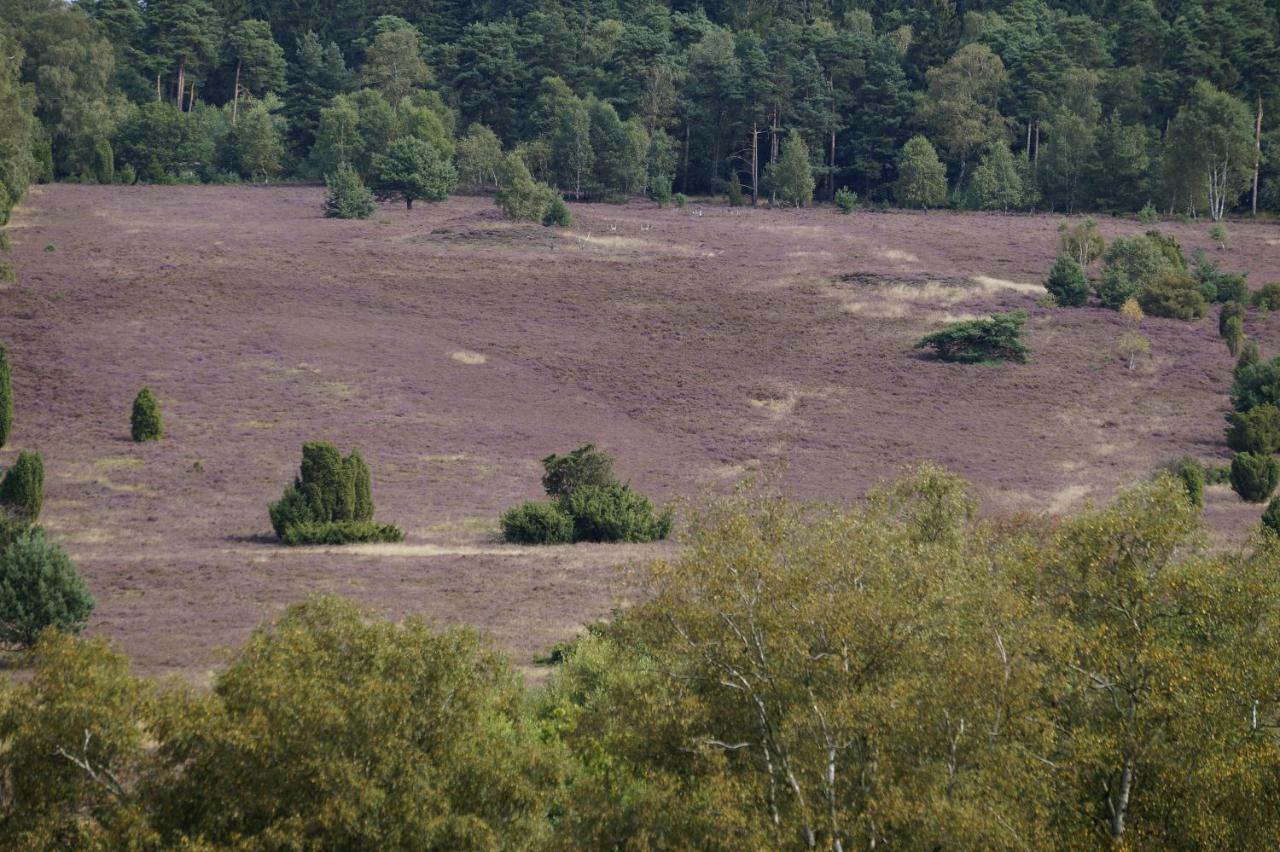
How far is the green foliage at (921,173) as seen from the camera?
90500mm

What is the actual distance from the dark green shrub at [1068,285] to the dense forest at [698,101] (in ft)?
77.4

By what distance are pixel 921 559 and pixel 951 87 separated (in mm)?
86041

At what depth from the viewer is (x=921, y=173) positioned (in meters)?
90.6

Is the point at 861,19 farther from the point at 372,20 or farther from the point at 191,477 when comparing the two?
the point at 191,477

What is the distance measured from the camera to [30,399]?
4575cm

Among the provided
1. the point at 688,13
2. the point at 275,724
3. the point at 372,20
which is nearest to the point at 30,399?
the point at 275,724

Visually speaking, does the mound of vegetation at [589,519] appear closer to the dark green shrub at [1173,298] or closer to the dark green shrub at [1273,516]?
the dark green shrub at [1273,516]

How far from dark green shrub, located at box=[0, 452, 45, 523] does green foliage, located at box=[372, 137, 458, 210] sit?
50786 millimetres

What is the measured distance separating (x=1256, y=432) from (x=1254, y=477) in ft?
21.1

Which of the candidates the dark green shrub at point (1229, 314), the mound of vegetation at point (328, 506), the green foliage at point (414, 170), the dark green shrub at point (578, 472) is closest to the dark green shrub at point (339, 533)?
the mound of vegetation at point (328, 506)

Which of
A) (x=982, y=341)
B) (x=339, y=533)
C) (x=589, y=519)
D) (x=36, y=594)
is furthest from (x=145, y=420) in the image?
(x=982, y=341)

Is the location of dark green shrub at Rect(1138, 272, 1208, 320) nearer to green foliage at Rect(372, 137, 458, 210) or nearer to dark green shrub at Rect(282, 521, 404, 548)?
green foliage at Rect(372, 137, 458, 210)

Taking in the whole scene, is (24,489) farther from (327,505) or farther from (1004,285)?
(1004,285)

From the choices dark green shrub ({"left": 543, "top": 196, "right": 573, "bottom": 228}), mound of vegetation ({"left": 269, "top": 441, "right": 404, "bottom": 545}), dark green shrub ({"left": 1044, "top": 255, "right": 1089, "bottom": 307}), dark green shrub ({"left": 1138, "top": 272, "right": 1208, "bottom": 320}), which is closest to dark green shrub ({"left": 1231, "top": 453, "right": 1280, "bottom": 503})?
dark green shrub ({"left": 1138, "top": 272, "right": 1208, "bottom": 320})
